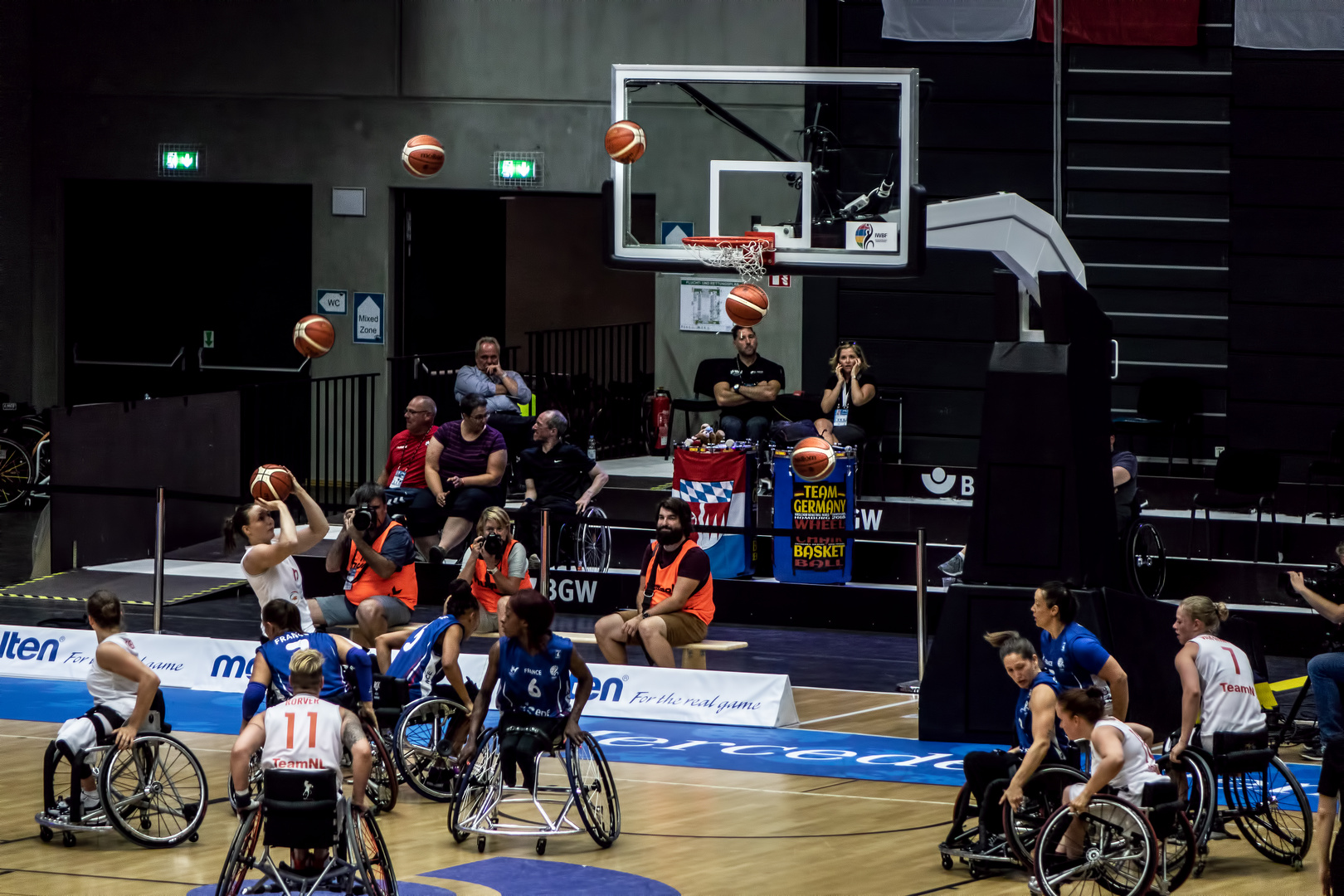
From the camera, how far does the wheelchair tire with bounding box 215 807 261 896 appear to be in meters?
8.22

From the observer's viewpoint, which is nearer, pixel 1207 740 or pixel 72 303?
pixel 1207 740

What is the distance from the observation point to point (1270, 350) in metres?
20.0

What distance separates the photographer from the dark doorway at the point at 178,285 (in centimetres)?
2334

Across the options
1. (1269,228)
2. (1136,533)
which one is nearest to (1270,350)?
(1269,228)

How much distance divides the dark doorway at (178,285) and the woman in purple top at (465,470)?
6.90m

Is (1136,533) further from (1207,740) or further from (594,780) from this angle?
(594,780)

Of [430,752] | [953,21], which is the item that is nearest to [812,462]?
[430,752]

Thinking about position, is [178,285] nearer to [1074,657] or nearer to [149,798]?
[149,798]

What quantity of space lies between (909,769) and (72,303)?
1521cm

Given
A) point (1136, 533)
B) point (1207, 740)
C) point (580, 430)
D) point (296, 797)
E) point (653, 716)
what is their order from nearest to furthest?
point (296, 797) < point (1207, 740) < point (653, 716) < point (1136, 533) < point (580, 430)

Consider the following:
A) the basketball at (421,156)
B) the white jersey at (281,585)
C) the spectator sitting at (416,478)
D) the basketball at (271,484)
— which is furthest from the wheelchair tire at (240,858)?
the spectator sitting at (416,478)

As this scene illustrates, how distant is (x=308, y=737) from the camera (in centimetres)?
864

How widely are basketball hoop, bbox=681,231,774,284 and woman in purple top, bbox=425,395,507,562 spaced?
12.8 feet

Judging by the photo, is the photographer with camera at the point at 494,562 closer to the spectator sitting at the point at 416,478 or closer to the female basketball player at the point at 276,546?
the female basketball player at the point at 276,546
